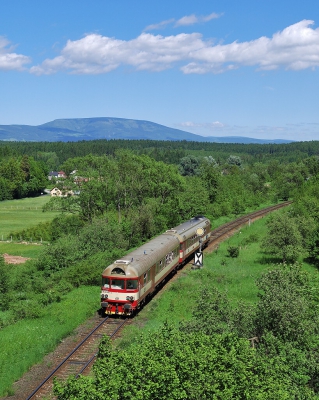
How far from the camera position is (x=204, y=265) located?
47.0 metres

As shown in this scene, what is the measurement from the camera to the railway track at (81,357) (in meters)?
21.1

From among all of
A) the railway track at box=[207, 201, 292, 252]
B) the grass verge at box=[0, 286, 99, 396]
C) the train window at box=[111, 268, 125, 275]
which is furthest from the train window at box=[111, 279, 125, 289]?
the railway track at box=[207, 201, 292, 252]

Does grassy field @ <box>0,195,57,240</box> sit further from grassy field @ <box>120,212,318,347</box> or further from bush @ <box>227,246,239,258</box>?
grassy field @ <box>120,212,318,347</box>

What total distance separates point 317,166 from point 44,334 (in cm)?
14444

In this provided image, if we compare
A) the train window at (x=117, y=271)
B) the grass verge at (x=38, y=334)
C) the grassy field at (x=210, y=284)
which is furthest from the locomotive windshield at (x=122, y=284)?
the grass verge at (x=38, y=334)

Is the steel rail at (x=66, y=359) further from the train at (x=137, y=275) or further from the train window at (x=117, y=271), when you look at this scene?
the train window at (x=117, y=271)

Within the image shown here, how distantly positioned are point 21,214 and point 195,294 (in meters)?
100

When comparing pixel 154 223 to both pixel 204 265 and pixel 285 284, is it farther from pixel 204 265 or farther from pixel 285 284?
pixel 285 284

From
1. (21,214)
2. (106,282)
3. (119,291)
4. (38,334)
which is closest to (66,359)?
(38,334)

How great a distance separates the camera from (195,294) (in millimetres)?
35500

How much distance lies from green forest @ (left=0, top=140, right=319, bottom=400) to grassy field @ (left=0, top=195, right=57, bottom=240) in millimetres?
17970

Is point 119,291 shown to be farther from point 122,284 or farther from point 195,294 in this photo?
point 195,294

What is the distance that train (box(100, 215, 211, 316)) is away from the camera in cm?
3041

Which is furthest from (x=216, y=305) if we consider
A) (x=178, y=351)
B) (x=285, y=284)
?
(x=178, y=351)
